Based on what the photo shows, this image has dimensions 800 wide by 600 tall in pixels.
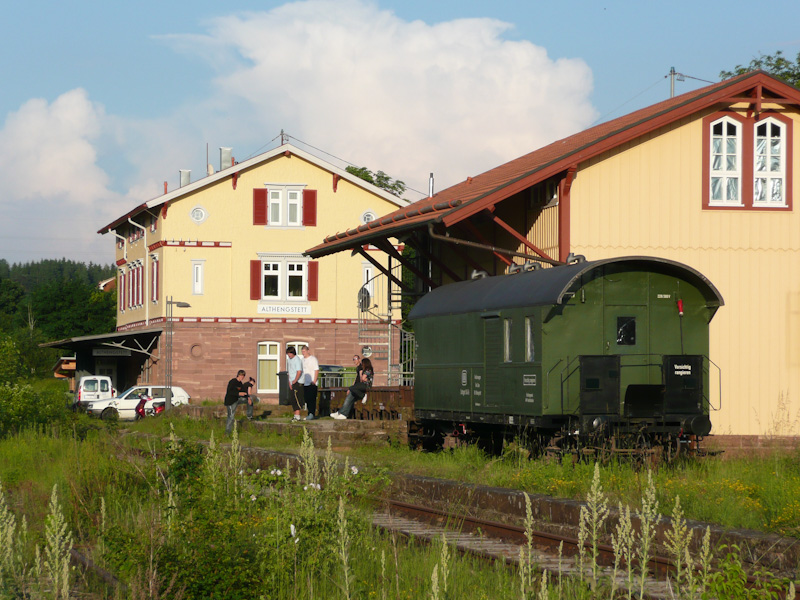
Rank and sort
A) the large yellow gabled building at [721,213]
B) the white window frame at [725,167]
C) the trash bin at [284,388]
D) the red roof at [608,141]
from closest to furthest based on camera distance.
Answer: the red roof at [608,141]
the large yellow gabled building at [721,213]
the white window frame at [725,167]
the trash bin at [284,388]

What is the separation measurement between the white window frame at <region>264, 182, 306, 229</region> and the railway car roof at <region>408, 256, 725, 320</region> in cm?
2866

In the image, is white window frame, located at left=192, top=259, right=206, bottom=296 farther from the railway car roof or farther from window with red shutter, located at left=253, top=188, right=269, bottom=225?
the railway car roof

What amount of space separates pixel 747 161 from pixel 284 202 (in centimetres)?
2843

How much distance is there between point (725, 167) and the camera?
69.4 feet

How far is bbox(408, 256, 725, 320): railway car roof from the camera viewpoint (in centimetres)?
1595

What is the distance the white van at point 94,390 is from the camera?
1800 inches

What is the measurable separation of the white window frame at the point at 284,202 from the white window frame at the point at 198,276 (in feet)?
10.7

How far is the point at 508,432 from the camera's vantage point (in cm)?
1755

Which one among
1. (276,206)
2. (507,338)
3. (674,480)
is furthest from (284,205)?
(674,480)

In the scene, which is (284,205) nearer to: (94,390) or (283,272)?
(283,272)

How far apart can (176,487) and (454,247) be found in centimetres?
1581

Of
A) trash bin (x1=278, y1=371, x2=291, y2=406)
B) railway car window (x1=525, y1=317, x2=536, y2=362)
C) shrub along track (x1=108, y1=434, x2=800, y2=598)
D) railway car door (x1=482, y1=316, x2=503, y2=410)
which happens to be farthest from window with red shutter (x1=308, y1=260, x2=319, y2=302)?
shrub along track (x1=108, y1=434, x2=800, y2=598)

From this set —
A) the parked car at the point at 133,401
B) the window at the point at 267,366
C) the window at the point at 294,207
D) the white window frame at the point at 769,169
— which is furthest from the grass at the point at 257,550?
the window at the point at 294,207

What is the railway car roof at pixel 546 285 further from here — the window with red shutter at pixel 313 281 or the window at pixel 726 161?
the window with red shutter at pixel 313 281
